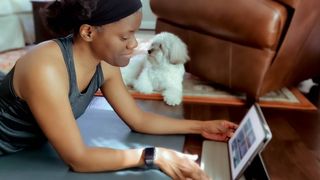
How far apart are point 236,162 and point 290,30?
789mm

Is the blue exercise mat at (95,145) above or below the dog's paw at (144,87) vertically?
above

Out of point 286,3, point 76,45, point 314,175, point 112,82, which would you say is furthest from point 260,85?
point 76,45

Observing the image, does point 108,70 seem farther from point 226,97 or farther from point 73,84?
point 226,97

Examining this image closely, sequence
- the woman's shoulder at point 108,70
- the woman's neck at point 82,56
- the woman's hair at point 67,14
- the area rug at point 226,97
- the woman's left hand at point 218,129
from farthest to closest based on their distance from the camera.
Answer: the area rug at point 226,97 → the woman's left hand at point 218,129 → the woman's shoulder at point 108,70 → the woman's neck at point 82,56 → the woman's hair at point 67,14

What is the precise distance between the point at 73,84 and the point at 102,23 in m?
0.19

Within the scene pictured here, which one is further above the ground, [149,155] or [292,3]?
[292,3]

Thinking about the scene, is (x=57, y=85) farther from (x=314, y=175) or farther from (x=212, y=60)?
(x=212, y=60)

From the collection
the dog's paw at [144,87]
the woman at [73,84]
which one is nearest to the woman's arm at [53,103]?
the woman at [73,84]

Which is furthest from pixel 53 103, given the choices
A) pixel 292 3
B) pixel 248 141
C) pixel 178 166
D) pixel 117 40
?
pixel 292 3

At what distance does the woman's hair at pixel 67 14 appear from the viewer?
2.86ft

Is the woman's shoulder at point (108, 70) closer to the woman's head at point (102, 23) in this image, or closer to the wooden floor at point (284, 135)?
the woman's head at point (102, 23)

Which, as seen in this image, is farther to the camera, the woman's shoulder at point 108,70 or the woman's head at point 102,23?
the woman's shoulder at point 108,70

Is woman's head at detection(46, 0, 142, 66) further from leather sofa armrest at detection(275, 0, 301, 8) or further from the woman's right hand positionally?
leather sofa armrest at detection(275, 0, 301, 8)

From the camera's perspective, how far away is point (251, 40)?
5.44 ft
